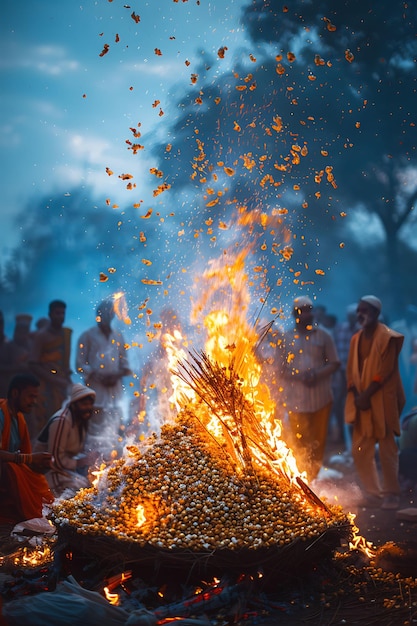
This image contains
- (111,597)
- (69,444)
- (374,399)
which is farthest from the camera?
(374,399)

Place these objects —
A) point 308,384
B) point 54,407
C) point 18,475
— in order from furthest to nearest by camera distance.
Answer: point 54,407
point 308,384
point 18,475

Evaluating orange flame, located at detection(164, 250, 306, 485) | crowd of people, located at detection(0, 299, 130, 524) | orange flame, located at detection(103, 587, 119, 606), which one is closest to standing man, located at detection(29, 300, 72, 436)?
crowd of people, located at detection(0, 299, 130, 524)

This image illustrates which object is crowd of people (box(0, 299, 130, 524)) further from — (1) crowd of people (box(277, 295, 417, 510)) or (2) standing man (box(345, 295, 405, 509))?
(2) standing man (box(345, 295, 405, 509))

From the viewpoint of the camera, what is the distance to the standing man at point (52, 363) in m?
8.48

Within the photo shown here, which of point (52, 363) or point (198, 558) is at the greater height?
point (52, 363)

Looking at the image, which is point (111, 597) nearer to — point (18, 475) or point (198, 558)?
point (198, 558)

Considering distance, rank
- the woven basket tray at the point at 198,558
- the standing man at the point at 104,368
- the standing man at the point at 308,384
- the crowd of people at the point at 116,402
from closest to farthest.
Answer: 1. the woven basket tray at the point at 198,558
2. the crowd of people at the point at 116,402
3. the standing man at the point at 308,384
4. the standing man at the point at 104,368

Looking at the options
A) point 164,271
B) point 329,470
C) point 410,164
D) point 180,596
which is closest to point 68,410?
point 180,596

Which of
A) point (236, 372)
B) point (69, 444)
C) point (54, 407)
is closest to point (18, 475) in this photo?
point (69, 444)

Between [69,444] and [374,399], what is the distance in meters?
2.99

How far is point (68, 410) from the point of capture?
253 inches

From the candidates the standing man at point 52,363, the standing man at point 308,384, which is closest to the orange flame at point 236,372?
the standing man at point 308,384

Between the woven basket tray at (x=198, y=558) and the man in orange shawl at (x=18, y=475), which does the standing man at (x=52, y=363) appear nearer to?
the man in orange shawl at (x=18, y=475)

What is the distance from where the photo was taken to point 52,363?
28.4 ft
